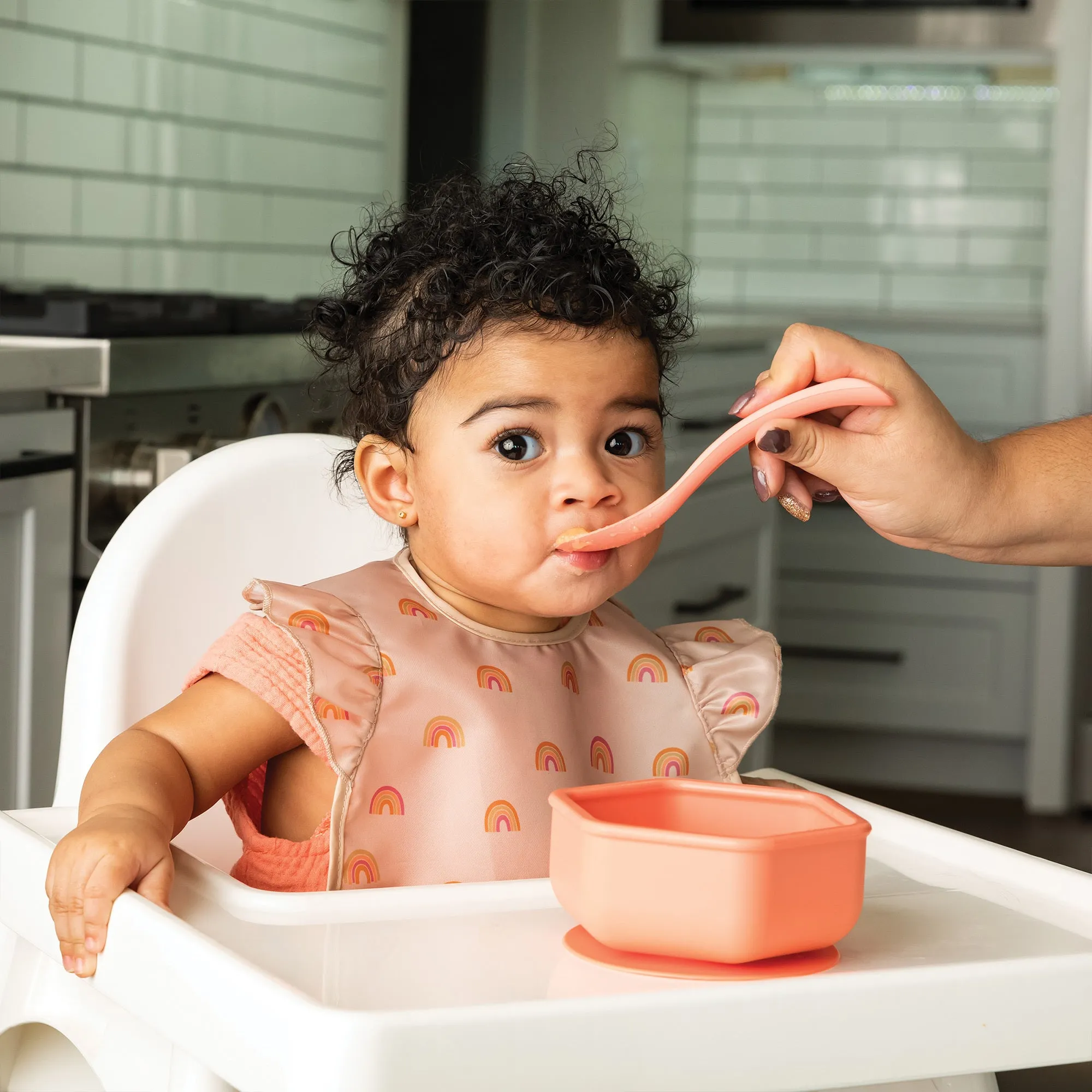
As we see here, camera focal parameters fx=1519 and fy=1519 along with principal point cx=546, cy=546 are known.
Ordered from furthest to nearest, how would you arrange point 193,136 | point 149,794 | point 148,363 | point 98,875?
1. point 193,136
2. point 148,363
3. point 149,794
4. point 98,875

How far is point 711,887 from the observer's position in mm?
554

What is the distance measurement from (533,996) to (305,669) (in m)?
0.35

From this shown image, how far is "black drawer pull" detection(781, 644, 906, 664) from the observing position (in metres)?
3.19

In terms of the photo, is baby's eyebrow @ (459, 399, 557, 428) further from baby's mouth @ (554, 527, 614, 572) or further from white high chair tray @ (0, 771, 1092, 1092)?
white high chair tray @ (0, 771, 1092, 1092)

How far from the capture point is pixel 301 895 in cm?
65

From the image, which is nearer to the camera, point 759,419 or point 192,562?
point 759,419

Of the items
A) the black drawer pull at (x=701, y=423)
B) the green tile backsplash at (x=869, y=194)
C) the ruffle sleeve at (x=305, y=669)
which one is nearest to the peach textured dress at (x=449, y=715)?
the ruffle sleeve at (x=305, y=669)

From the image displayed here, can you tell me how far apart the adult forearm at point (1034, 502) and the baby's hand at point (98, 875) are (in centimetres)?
54

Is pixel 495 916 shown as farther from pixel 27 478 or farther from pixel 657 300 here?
pixel 27 478

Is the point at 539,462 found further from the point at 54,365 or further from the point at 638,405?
the point at 54,365

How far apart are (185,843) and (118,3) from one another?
1.56 m

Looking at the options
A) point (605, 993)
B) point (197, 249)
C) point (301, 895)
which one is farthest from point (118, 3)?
point (605, 993)

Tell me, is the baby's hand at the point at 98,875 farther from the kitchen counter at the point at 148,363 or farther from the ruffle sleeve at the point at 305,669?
the kitchen counter at the point at 148,363

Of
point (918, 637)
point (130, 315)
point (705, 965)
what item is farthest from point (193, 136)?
point (705, 965)
